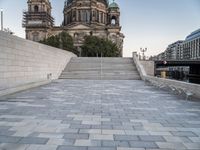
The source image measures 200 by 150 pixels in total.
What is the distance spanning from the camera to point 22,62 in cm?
1351

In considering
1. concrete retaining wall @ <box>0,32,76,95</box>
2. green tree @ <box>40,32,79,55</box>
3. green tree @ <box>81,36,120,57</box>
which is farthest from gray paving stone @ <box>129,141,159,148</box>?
green tree @ <box>40,32,79,55</box>

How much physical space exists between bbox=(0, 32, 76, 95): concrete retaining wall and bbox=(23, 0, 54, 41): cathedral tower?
58.4m

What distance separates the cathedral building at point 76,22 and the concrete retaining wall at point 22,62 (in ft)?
180

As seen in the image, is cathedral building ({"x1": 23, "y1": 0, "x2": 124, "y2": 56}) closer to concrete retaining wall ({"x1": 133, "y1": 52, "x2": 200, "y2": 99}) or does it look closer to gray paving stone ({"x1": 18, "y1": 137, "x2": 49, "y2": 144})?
concrete retaining wall ({"x1": 133, "y1": 52, "x2": 200, "y2": 99})

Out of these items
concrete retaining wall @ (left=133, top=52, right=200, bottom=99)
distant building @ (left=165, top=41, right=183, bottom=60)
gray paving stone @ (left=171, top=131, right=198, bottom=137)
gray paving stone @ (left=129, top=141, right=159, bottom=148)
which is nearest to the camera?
gray paving stone @ (left=129, top=141, right=159, bottom=148)

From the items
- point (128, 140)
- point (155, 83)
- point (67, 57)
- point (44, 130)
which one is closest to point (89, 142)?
point (128, 140)

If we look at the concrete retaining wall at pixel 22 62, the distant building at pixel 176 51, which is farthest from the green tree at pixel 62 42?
the distant building at pixel 176 51

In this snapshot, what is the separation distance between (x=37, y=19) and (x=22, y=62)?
66869 mm

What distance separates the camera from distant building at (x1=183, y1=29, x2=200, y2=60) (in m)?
90.6

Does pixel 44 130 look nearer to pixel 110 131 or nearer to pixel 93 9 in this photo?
pixel 110 131

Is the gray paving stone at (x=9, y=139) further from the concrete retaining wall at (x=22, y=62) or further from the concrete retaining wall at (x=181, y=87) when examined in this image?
the concrete retaining wall at (x=181, y=87)

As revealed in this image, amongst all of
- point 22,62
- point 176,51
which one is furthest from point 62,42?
point 176,51

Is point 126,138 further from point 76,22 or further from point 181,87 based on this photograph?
point 76,22

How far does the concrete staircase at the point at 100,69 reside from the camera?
905 inches
